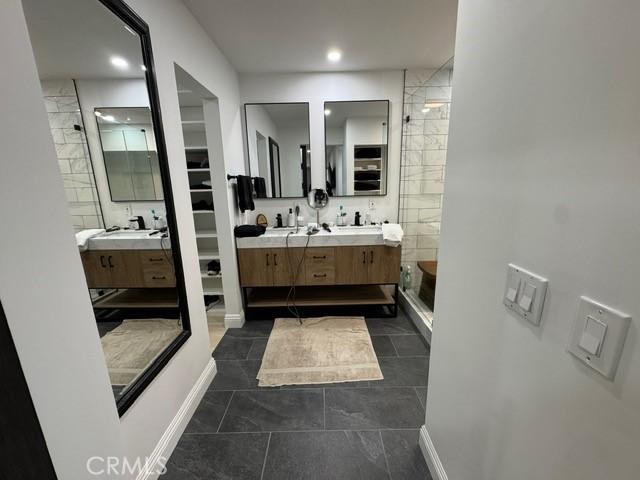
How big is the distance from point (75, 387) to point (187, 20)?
6.68 feet

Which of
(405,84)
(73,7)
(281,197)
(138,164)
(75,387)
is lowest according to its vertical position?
(75,387)

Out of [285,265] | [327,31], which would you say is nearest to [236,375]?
[285,265]

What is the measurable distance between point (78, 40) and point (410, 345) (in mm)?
2765

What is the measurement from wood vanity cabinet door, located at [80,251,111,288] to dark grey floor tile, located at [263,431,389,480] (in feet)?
3.94

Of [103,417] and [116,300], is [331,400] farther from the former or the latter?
[116,300]

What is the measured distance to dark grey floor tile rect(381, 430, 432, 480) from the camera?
1259mm

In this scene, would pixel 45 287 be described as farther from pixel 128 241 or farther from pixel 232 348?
pixel 232 348

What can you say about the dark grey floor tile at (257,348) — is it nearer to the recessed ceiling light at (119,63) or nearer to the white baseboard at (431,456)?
the white baseboard at (431,456)

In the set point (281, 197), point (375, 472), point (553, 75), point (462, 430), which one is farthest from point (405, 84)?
point (375, 472)

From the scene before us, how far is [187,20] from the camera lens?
5.32 feet

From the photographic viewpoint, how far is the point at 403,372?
1942mm

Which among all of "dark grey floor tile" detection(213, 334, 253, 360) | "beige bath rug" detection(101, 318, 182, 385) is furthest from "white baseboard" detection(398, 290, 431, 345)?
"beige bath rug" detection(101, 318, 182, 385)

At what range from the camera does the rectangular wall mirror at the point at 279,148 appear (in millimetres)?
2760

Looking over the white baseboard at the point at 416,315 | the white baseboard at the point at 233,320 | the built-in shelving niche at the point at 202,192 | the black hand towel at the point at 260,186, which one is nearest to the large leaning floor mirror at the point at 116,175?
the built-in shelving niche at the point at 202,192
